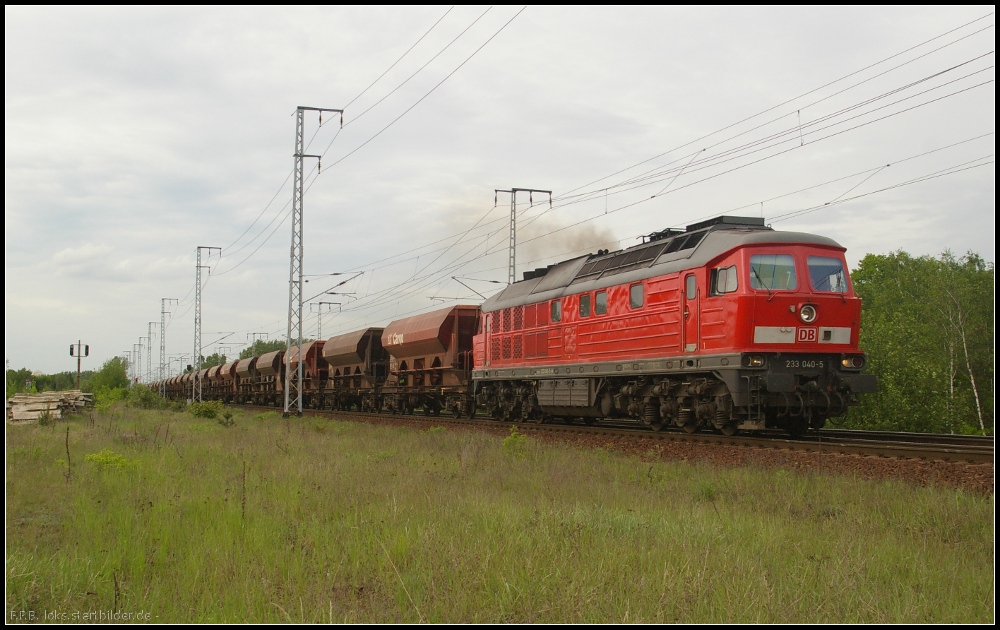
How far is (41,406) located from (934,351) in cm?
5165

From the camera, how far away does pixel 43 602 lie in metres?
6.32

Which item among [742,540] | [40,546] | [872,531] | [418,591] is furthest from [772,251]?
[40,546]

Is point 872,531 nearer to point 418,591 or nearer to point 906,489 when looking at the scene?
point 906,489

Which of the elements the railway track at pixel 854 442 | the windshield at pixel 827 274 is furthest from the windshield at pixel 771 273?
the railway track at pixel 854 442

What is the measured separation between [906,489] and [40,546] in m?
11.0

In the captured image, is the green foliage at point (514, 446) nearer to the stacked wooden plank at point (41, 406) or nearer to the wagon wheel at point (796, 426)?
the wagon wheel at point (796, 426)

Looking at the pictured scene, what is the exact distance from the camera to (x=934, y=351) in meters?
51.7

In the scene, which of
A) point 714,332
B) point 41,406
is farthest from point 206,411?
point 714,332

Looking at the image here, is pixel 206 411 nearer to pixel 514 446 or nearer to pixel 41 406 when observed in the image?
pixel 41 406

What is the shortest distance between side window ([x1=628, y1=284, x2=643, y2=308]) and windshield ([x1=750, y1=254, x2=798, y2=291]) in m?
3.69

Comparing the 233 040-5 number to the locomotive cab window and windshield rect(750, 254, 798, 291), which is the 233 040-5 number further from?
the locomotive cab window

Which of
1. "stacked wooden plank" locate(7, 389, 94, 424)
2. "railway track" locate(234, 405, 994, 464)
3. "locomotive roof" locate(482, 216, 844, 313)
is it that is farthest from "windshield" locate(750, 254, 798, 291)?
"stacked wooden plank" locate(7, 389, 94, 424)

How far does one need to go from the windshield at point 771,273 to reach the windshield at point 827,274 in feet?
1.63

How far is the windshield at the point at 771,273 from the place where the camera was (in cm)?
1605
